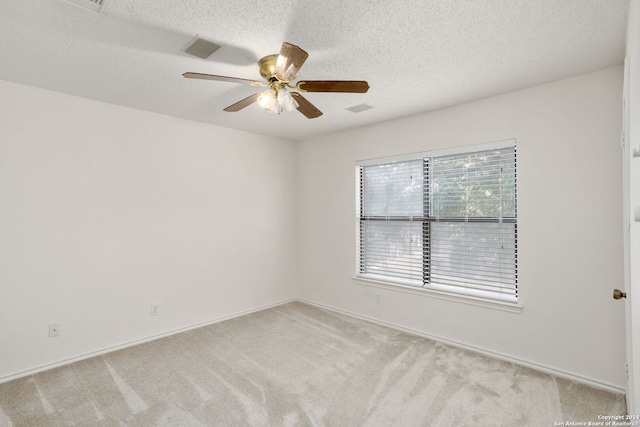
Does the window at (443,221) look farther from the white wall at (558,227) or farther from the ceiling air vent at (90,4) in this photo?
the ceiling air vent at (90,4)

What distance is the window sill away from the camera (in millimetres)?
2826

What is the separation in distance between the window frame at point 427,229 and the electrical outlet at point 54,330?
10.1ft

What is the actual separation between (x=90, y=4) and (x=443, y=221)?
127 inches

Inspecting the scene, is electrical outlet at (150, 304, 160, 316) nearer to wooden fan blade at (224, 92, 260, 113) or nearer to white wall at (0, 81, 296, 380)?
white wall at (0, 81, 296, 380)

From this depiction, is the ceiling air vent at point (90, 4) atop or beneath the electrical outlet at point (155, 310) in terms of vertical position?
atop

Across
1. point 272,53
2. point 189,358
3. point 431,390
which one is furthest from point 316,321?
point 272,53

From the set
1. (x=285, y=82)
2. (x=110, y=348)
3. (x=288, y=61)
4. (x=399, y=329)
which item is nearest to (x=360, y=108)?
(x=285, y=82)

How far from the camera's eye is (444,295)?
324 centimetres

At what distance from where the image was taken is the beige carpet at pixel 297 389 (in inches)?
81.2

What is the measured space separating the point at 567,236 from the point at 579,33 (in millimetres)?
1494

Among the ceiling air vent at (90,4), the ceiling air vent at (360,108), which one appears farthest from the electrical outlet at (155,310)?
the ceiling air vent at (360,108)

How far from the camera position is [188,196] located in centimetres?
369

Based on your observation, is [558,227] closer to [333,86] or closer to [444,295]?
[444,295]

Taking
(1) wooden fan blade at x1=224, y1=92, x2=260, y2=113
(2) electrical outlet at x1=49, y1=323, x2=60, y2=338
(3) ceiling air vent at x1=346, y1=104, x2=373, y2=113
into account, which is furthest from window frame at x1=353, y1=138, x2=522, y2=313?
(2) electrical outlet at x1=49, y1=323, x2=60, y2=338
